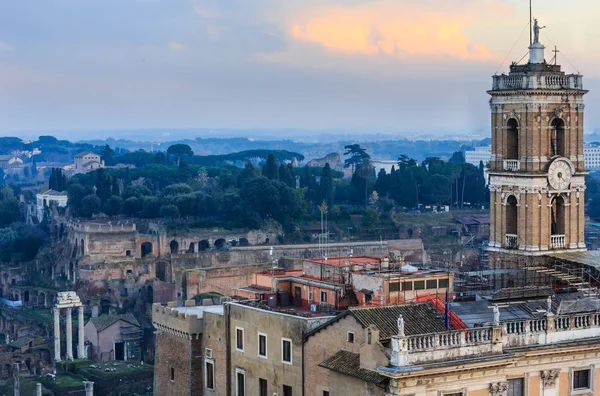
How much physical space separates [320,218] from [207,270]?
1585 centimetres

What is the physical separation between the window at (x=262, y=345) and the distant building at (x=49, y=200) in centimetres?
5684

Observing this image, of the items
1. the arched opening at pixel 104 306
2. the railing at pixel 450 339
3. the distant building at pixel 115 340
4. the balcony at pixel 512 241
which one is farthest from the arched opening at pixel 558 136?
the arched opening at pixel 104 306

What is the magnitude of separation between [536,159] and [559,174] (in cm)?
67

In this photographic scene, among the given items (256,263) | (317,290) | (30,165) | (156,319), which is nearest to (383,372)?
(317,290)

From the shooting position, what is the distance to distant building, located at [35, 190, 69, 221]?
83.2 meters

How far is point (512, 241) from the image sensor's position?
2770 centimetres

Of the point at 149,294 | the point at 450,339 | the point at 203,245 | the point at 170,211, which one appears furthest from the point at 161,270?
the point at 450,339

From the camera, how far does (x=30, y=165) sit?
160 metres

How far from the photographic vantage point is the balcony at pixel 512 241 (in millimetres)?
27578

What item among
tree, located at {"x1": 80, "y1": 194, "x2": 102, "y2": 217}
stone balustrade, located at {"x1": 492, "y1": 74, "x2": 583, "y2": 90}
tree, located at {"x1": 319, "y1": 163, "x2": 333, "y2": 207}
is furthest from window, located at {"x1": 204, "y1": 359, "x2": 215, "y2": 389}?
tree, located at {"x1": 319, "y1": 163, "x2": 333, "y2": 207}

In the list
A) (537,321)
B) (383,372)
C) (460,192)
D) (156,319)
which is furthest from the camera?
(460,192)

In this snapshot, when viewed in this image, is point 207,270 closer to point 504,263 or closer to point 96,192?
point 96,192

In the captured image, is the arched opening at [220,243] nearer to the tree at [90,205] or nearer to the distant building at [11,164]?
the tree at [90,205]

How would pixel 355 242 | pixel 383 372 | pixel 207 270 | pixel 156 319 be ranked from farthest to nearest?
pixel 355 242 → pixel 207 270 → pixel 156 319 → pixel 383 372
